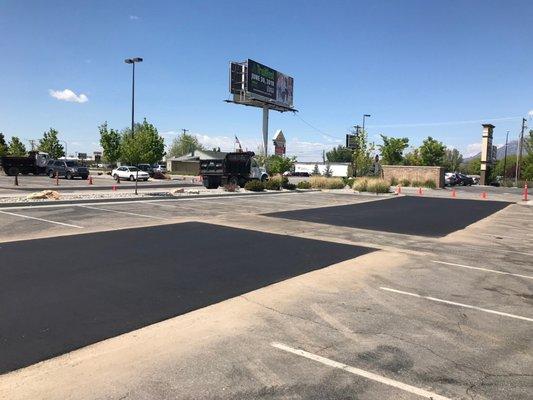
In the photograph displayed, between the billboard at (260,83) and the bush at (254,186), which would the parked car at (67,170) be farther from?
the bush at (254,186)

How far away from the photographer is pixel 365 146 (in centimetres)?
5978

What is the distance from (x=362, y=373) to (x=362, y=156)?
5651 centimetres

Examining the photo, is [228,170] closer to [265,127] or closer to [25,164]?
[265,127]

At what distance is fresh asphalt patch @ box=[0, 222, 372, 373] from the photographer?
5027mm

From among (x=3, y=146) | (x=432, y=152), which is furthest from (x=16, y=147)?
(x=432, y=152)

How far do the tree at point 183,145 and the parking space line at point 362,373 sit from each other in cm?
13727

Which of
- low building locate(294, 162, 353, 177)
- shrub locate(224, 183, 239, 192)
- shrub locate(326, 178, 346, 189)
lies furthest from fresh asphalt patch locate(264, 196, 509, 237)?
low building locate(294, 162, 353, 177)

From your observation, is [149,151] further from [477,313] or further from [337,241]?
[477,313]

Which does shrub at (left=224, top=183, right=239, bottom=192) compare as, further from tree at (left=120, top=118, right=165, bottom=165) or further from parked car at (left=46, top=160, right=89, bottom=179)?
tree at (left=120, top=118, right=165, bottom=165)

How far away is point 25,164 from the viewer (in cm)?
4719

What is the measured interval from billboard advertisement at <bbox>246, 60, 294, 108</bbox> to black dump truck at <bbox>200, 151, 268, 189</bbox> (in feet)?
58.6

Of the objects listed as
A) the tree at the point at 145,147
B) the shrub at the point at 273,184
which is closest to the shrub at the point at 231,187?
the shrub at the point at 273,184

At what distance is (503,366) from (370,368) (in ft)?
4.42

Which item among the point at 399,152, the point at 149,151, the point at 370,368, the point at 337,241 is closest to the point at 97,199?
the point at 337,241
